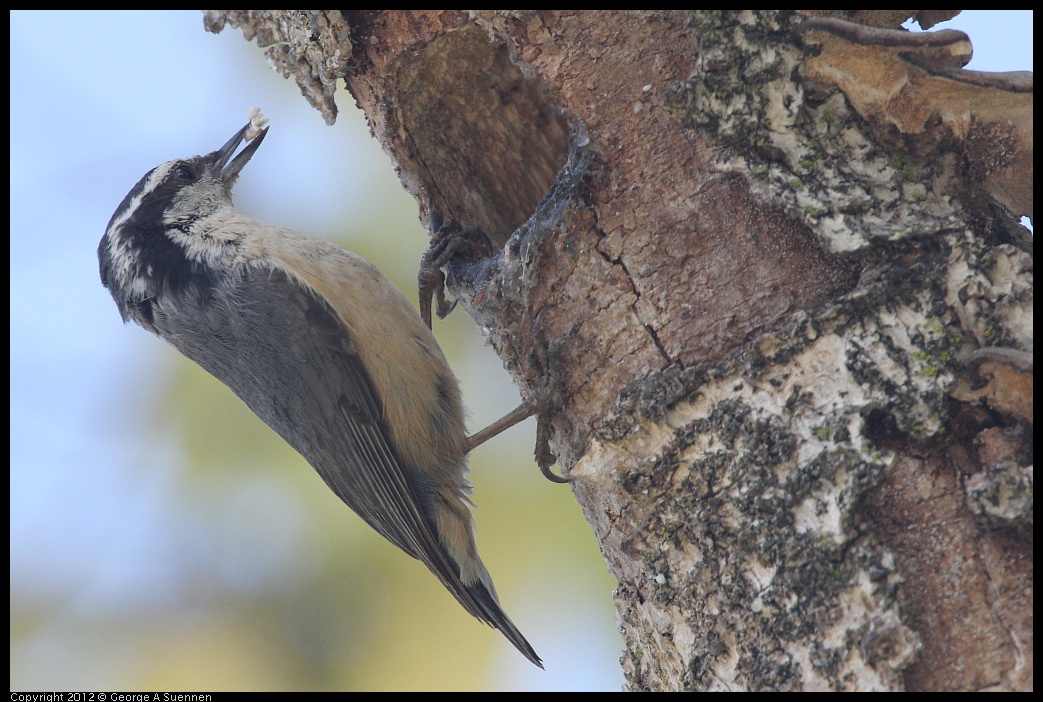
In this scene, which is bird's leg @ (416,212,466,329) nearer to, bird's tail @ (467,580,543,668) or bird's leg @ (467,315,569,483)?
bird's leg @ (467,315,569,483)

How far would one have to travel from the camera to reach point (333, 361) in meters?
2.73

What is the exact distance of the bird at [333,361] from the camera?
8.93ft

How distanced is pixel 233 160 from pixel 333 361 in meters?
1.11

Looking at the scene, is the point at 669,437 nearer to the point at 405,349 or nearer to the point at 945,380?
the point at 945,380

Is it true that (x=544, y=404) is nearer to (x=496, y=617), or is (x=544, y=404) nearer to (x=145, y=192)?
(x=496, y=617)

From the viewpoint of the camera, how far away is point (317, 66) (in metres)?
2.44

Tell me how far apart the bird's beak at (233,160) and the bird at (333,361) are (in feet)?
1.09

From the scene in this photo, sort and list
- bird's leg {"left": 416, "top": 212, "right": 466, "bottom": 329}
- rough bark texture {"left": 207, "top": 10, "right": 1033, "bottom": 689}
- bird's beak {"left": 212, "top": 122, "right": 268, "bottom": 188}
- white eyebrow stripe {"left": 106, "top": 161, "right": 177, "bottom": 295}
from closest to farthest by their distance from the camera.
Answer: rough bark texture {"left": 207, "top": 10, "right": 1033, "bottom": 689}
bird's leg {"left": 416, "top": 212, "right": 466, "bottom": 329}
white eyebrow stripe {"left": 106, "top": 161, "right": 177, "bottom": 295}
bird's beak {"left": 212, "top": 122, "right": 268, "bottom": 188}

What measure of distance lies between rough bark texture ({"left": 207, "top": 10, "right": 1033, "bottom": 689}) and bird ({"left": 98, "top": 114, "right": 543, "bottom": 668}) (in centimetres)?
61

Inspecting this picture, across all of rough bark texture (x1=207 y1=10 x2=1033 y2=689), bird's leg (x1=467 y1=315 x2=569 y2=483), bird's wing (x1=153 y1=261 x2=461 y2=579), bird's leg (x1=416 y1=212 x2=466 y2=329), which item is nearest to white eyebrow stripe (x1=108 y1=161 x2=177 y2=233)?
bird's wing (x1=153 y1=261 x2=461 y2=579)

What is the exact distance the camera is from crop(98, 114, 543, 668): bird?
8.93 feet

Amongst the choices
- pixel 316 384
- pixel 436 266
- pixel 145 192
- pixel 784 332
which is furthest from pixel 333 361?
pixel 784 332

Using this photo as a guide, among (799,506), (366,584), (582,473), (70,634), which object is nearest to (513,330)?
(582,473)

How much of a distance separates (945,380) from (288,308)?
1.91 m
